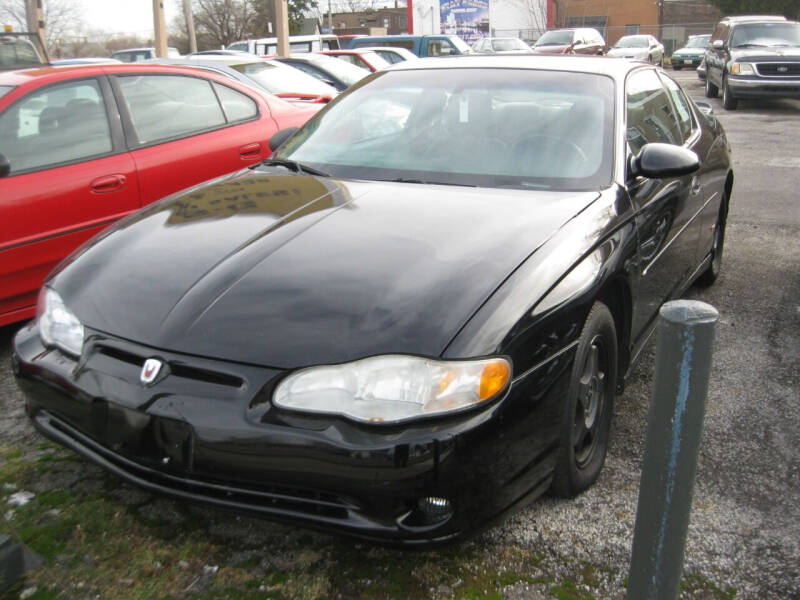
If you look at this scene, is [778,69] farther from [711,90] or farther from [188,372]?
[188,372]

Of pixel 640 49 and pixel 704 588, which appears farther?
pixel 640 49

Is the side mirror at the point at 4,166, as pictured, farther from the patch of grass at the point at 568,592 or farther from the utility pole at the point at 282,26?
the utility pole at the point at 282,26

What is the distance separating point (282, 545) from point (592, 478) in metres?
1.06

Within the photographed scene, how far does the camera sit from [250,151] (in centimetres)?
519

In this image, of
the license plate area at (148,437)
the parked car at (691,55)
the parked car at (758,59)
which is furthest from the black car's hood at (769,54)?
the parked car at (691,55)

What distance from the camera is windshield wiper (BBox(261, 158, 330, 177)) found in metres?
3.36

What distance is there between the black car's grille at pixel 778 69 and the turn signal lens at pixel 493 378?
47.6ft

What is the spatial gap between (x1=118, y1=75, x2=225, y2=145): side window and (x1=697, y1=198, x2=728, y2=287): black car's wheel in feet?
10.4

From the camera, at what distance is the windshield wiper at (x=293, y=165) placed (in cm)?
336

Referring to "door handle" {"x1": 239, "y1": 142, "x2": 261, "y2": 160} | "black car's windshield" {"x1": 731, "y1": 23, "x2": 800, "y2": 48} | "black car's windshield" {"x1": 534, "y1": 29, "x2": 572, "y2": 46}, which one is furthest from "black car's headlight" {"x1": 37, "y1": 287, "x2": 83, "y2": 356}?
"black car's windshield" {"x1": 534, "y1": 29, "x2": 572, "y2": 46}

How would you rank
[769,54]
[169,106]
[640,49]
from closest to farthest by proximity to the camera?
[169,106], [769,54], [640,49]

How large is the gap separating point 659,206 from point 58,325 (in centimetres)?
231

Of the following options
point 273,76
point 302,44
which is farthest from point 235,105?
point 302,44

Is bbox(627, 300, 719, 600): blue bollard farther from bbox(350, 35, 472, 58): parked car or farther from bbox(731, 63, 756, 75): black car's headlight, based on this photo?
bbox(350, 35, 472, 58): parked car
